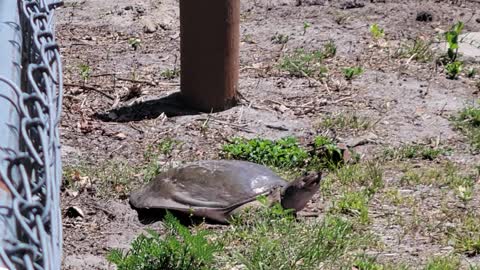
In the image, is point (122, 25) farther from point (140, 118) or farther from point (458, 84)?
point (458, 84)

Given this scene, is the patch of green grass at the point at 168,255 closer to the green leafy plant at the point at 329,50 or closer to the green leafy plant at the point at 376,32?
the green leafy plant at the point at 329,50

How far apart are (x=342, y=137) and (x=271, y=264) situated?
1.96m

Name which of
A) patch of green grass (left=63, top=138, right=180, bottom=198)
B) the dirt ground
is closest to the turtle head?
the dirt ground

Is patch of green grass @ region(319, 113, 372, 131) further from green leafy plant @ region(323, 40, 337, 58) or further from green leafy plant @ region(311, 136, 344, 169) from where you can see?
green leafy plant @ region(323, 40, 337, 58)

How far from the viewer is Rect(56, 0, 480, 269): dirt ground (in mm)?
4832

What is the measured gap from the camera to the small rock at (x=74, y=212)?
15.6ft

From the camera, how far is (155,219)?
4738 millimetres

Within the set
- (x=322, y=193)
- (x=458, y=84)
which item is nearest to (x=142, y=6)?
(x=458, y=84)

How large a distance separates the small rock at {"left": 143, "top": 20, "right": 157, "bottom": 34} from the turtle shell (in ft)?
11.3

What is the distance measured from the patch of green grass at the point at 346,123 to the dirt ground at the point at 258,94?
53 mm

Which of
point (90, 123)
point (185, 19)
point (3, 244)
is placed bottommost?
point (90, 123)

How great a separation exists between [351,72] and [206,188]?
2.52 metres

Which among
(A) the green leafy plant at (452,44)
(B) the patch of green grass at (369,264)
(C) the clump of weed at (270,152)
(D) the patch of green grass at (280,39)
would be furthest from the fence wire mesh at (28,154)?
(D) the patch of green grass at (280,39)

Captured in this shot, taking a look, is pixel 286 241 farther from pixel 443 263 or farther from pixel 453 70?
pixel 453 70
